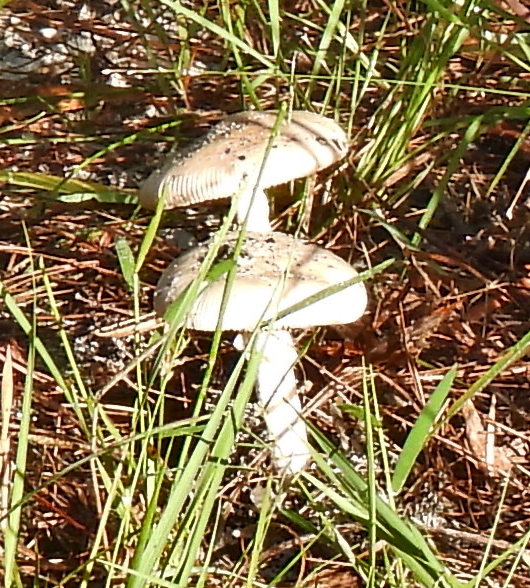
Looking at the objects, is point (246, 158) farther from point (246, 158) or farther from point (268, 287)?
point (268, 287)

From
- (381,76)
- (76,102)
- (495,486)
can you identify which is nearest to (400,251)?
(381,76)

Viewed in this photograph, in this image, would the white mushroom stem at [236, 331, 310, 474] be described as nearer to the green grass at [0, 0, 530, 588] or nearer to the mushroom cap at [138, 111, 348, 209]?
the green grass at [0, 0, 530, 588]

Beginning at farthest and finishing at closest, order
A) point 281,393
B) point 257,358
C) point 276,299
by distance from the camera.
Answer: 1. point 281,393
2. point 276,299
3. point 257,358

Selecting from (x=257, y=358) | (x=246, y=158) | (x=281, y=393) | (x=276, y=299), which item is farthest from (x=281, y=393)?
(x=257, y=358)

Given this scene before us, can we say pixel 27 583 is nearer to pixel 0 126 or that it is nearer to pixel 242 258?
pixel 242 258

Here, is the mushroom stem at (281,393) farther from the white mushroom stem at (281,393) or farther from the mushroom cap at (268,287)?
the mushroom cap at (268,287)

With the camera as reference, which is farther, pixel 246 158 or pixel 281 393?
pixel 281 393

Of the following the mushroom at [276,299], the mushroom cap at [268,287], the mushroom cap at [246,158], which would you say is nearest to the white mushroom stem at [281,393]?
the mushroom at [276,299]
